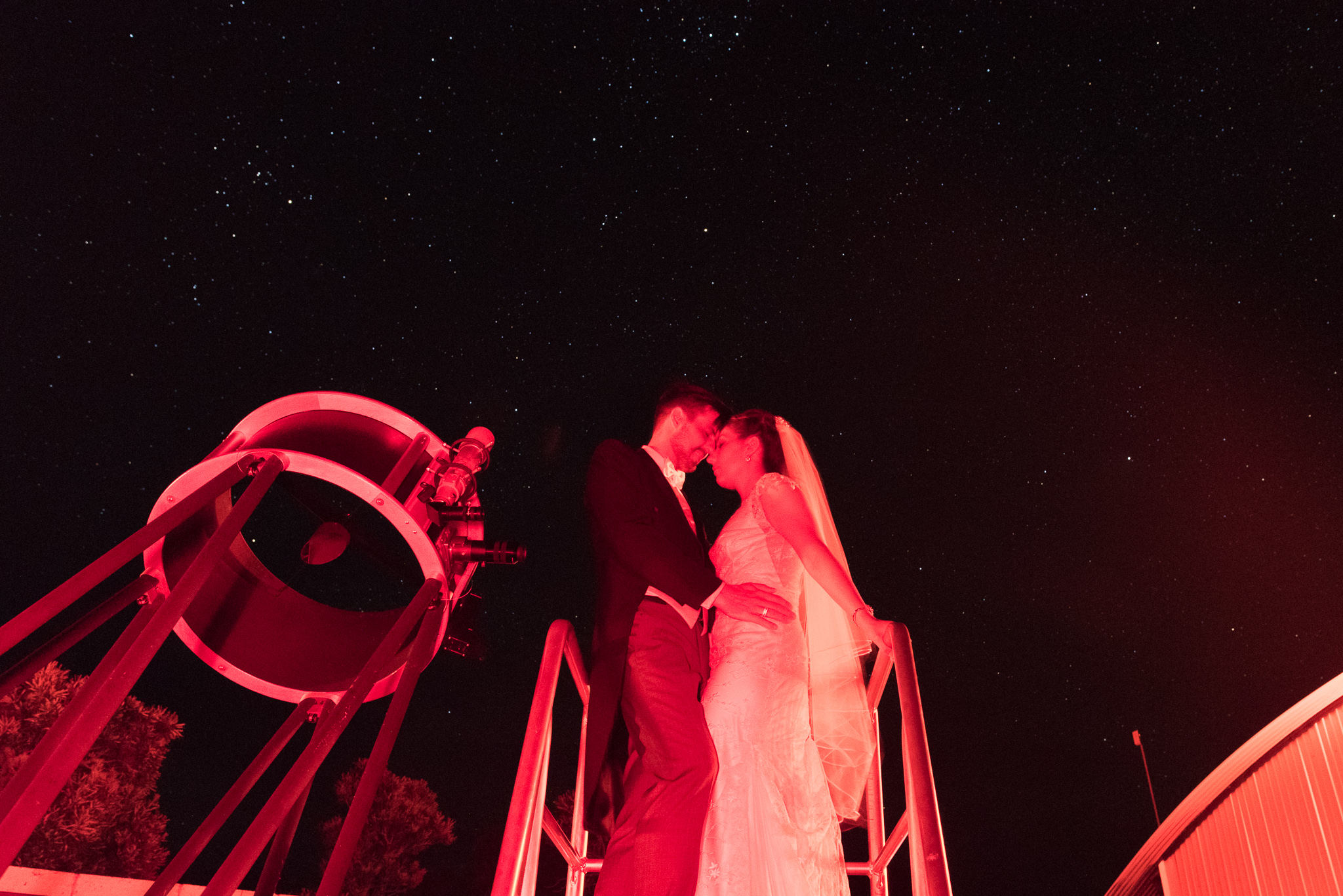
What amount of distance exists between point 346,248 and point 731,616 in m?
8.04

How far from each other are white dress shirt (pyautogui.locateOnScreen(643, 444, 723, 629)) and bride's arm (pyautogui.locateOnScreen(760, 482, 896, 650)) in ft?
1.07

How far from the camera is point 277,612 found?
2.84 metres

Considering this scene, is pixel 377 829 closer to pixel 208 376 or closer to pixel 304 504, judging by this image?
pixel 208 376

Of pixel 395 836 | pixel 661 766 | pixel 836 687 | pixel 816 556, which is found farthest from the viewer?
pixel 395 836

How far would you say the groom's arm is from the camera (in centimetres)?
225

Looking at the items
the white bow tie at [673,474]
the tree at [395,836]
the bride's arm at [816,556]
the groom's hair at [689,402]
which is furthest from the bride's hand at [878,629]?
the tree at [395,836]

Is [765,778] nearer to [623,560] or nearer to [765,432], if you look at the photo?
[623,560]

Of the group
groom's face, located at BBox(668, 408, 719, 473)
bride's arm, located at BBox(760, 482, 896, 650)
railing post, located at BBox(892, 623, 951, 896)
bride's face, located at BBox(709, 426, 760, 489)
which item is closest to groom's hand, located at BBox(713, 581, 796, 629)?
bride's arm, located at BBox(760, 482, 896, 650)

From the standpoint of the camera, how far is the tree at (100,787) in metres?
9.06

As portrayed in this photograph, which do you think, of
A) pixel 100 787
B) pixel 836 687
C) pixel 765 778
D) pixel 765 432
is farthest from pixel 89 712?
pixel 100 787

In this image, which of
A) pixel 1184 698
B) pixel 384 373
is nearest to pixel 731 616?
pixel 384 373

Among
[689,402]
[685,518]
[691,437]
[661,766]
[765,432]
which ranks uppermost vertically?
[765,432]

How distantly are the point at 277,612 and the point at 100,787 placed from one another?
10.2 metres

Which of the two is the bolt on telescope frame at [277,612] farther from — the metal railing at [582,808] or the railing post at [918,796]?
the railing post at [918,796]
